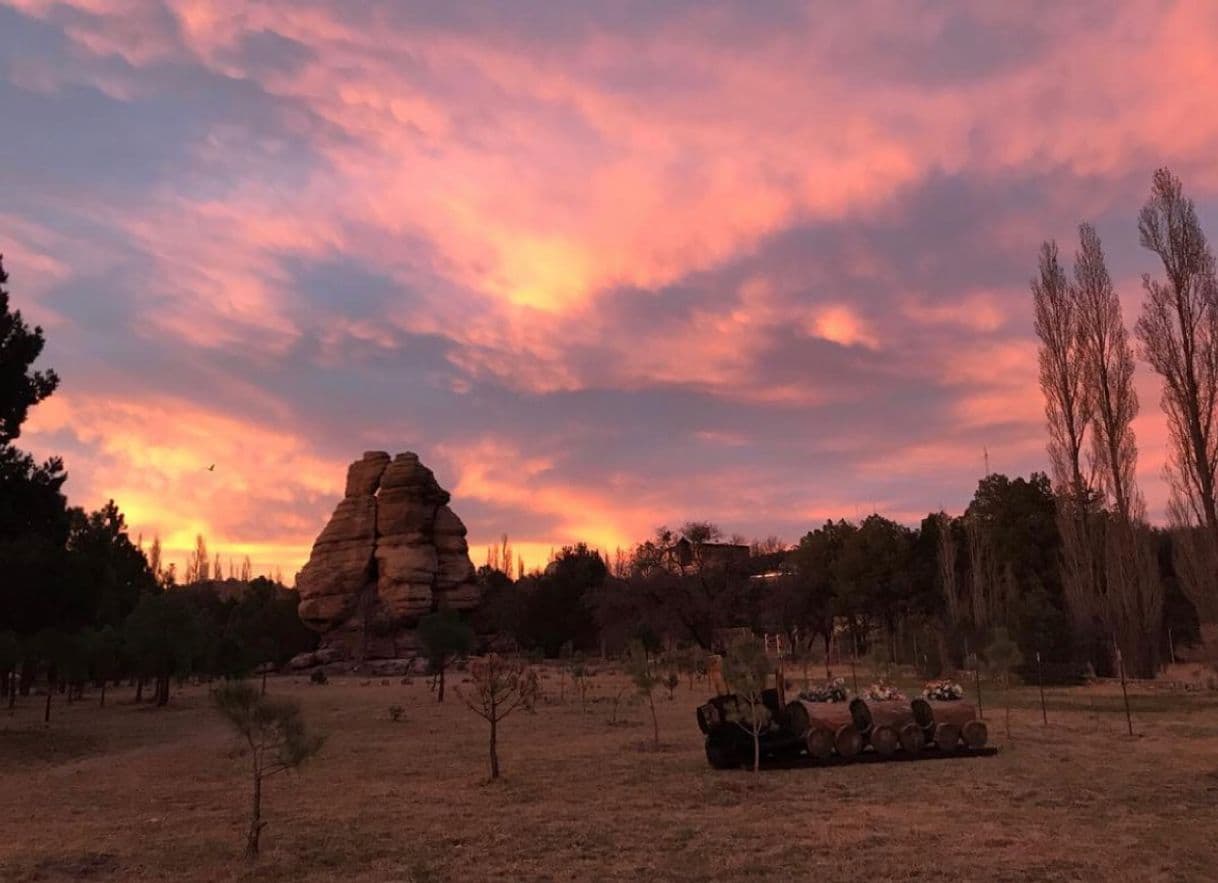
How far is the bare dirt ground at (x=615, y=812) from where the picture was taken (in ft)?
30.1

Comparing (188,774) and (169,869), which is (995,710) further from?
(169,869)

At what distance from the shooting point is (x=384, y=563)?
233 feet

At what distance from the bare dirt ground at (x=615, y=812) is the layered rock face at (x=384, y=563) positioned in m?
46.9

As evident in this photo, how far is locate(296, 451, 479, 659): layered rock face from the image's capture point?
68250 mm

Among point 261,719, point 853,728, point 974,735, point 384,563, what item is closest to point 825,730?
point 853,728

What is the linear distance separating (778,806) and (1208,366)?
2670 cm

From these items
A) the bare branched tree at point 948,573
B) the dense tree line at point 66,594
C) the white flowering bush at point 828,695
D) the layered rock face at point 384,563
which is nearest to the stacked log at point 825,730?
the white flowering bush at point 828,695

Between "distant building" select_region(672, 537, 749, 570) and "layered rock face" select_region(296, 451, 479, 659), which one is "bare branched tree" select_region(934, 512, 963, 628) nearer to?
"distant building" select_region(672, 537, 749, 570)

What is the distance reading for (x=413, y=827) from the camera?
440 inches

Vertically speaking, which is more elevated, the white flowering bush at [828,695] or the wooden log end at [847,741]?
the white flowering bush at [828,695]

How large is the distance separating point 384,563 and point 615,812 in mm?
61863

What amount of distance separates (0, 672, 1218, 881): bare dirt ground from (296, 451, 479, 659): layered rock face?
154ft

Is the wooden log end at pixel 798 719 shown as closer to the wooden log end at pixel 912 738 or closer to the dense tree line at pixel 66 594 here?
the wooden log end at pixel 912 738

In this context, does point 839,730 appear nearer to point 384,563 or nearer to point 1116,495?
point 1116,495
